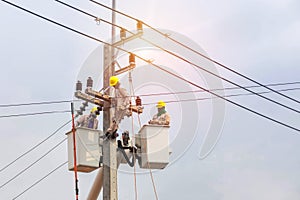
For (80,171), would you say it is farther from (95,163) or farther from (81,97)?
(81,97)

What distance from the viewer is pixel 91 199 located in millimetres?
11914

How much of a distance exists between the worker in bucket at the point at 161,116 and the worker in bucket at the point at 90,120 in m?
1.11

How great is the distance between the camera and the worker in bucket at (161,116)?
1206cm

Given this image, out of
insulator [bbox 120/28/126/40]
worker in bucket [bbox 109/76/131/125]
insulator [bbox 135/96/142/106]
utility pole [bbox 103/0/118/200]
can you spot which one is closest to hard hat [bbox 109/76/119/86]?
worker in bucket [bbox 109/76/131/125]

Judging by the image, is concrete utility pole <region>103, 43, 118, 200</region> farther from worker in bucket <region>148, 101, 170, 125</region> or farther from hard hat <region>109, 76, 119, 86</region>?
worker in bucket <region>148, 101, 170, 125</region>

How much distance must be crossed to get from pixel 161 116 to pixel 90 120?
4.89ft

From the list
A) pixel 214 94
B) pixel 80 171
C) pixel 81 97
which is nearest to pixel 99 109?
pixel 81 97

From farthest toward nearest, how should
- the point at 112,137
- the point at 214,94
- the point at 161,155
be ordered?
the point at 214,94 → the point at 161,155 → the point at 112,137

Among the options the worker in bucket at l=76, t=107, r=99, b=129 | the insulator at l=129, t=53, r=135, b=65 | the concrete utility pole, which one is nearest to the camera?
the concrete utility pole

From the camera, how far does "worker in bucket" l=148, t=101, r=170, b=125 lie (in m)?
12.1

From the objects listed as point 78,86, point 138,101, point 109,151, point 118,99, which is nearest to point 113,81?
point 118,99

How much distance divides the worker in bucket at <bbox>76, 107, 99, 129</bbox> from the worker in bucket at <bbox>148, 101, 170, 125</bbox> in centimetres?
111

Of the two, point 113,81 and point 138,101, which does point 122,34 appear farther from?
point 138,101

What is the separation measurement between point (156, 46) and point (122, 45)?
75 cm
